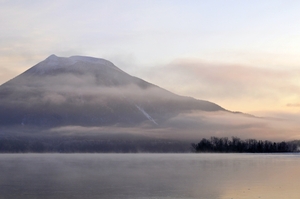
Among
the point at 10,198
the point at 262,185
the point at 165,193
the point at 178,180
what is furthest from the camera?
the point at 178,180

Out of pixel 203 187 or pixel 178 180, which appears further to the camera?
pixel 178 180

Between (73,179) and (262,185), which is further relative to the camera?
(73,179)

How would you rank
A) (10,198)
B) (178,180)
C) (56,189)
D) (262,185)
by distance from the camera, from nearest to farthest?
(10,198) < (56,189) < (262,185) < (178,180)

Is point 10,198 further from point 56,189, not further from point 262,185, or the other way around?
point 262,185

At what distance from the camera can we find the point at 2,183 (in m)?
55.1

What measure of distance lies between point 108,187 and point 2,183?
511 inches

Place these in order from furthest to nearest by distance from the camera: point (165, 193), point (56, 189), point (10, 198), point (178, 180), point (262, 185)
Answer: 1. point (178, 180)
2. point (262, 185)
3. point (56, 189)
4. point (165, 193)
5. point (10, 198)

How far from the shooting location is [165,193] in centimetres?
4569

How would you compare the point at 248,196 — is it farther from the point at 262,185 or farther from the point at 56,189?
the point at 56,189

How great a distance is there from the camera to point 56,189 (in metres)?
48.9

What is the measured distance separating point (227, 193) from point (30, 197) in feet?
58.7

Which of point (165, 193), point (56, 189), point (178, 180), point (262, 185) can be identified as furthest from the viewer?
point (178, 180)

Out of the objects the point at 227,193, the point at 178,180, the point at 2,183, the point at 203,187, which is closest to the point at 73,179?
the point at 2,183

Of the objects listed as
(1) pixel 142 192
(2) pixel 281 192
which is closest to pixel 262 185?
(2) pixel 281 192
